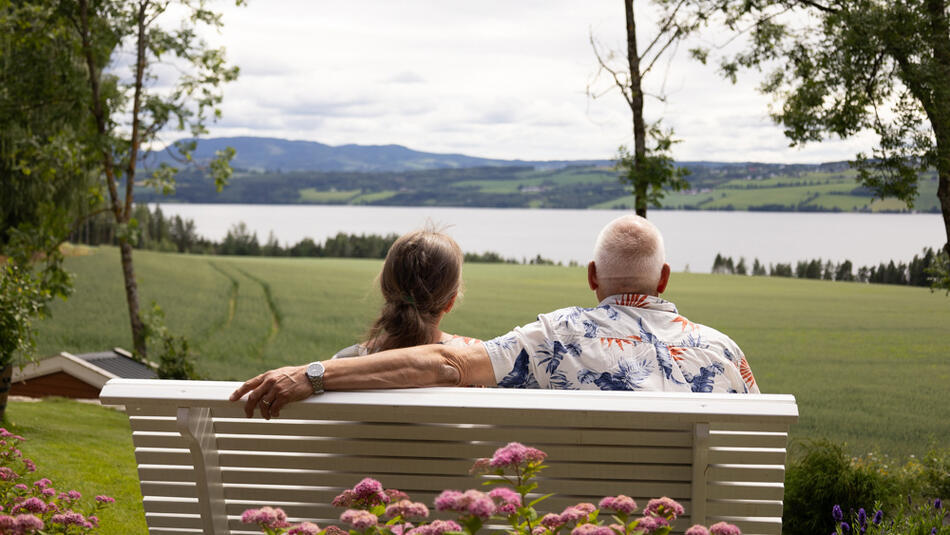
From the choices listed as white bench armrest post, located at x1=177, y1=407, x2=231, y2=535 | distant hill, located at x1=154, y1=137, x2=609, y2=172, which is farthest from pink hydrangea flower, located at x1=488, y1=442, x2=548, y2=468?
distant hill, located at x1=154, y1=137, x2=609, y2=172

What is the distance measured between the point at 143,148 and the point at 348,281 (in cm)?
1252

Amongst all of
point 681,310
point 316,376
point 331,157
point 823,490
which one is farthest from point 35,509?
point 331,157

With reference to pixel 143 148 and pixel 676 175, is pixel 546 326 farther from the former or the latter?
pixel 143 148

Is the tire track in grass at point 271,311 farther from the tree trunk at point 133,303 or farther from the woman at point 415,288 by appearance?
the woman at point 415,288

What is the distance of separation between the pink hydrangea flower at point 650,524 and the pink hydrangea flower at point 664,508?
0.05m

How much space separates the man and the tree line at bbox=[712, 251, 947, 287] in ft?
30.8

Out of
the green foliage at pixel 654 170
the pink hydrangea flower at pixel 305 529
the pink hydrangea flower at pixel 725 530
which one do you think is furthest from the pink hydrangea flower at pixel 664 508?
the green foliage at pixel 654 170

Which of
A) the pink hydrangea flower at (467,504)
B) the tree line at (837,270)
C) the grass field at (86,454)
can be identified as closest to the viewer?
the pink hydrangea flower at (467,504)

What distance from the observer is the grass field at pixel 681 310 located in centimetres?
1049

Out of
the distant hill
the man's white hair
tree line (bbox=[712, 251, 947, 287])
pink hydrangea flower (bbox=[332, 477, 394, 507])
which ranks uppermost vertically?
the distant hill

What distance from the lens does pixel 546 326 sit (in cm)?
237

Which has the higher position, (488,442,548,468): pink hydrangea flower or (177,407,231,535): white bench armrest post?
(488,442,548,468): pink hydrangea flower

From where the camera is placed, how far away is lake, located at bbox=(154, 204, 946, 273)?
47.1 ft

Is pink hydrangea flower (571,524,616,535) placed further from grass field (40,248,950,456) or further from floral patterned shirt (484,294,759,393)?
grass field (40,248,950,456)
